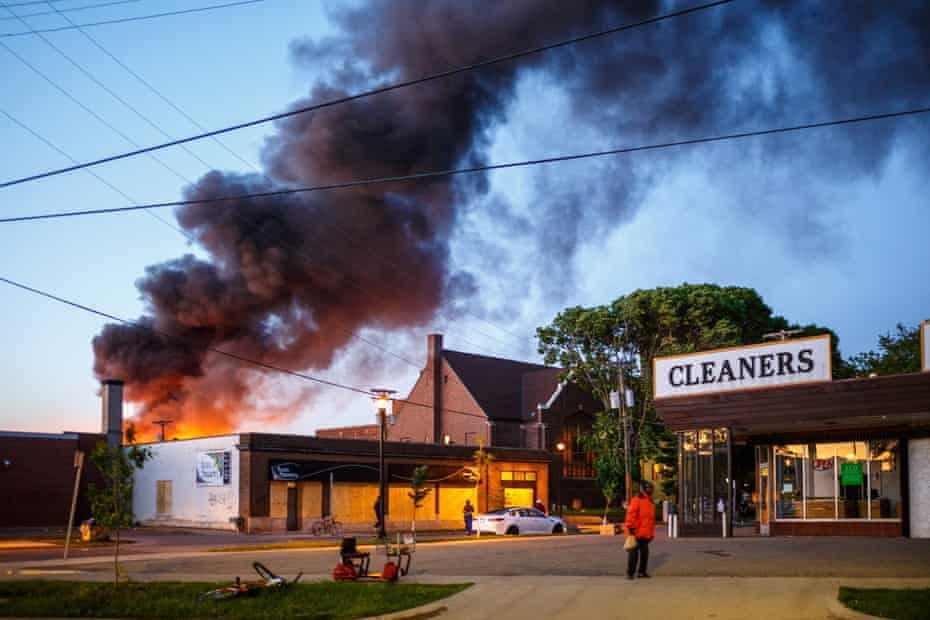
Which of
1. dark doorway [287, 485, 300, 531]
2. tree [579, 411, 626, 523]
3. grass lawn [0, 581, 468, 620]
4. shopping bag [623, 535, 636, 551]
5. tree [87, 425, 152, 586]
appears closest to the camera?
grass lawn [0, 581, 468, 620]

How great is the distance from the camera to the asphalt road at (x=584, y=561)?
18.6 metres

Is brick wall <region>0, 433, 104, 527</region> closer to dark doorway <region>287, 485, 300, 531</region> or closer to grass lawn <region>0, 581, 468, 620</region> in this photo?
dark doorway <region>287, 485, 300, 531</region>

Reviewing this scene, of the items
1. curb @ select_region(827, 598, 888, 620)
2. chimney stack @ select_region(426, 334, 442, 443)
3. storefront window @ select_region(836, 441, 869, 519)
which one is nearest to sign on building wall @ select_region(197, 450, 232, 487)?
chimney stack @ select_region(426, 334, 442, 443)

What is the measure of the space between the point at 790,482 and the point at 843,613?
73.3 ft

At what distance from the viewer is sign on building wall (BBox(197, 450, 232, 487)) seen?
45719 millimetres

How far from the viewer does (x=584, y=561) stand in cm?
2203

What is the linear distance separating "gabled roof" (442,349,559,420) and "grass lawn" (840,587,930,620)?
5113 cm

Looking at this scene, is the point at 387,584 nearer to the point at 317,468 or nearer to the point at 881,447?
the point at 881,447

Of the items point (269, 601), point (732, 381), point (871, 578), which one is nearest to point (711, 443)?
point (732, 381)

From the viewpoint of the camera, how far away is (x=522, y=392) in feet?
228

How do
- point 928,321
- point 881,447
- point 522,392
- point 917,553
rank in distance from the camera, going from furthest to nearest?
point 522,392
point 881,447
point 928,321
point 917,553

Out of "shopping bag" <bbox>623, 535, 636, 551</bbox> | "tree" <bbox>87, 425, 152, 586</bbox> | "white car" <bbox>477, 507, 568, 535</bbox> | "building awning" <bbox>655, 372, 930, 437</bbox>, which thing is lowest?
"white car" <bbox>477, 507, 568, 535</bbox>

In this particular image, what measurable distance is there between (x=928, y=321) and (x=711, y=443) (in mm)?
8781

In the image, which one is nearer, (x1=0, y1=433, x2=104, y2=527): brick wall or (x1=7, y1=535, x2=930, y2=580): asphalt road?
(x1=7, y1=535, x2=930, y2=580): asphalt road
